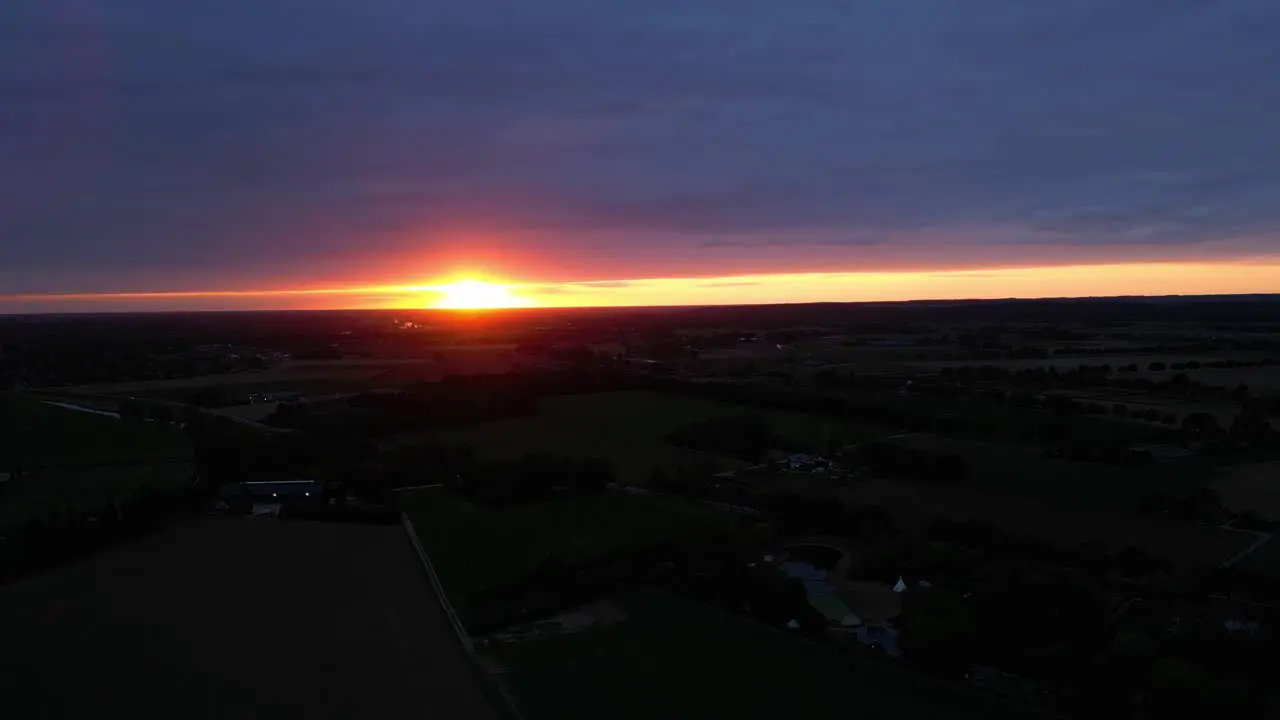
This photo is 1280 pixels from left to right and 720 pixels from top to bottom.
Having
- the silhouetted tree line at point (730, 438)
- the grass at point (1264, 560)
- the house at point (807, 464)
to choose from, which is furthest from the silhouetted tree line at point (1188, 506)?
the silhouetted tree line at point (730, 438)

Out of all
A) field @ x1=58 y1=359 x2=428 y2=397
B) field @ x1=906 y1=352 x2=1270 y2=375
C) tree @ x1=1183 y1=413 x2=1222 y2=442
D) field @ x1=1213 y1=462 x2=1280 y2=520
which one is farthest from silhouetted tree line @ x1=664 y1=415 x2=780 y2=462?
field @ x1=906 y1=352 x2=1270 y2=375

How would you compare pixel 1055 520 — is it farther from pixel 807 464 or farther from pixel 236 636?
pixel 236 636

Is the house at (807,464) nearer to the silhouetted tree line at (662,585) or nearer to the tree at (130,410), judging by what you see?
the silhouetted tree line at (662,585)

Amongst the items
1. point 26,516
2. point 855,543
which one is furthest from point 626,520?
point 26,516

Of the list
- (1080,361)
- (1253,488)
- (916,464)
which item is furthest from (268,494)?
(1080,361)

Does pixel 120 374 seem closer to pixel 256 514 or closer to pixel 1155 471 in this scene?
pixel 256 514
